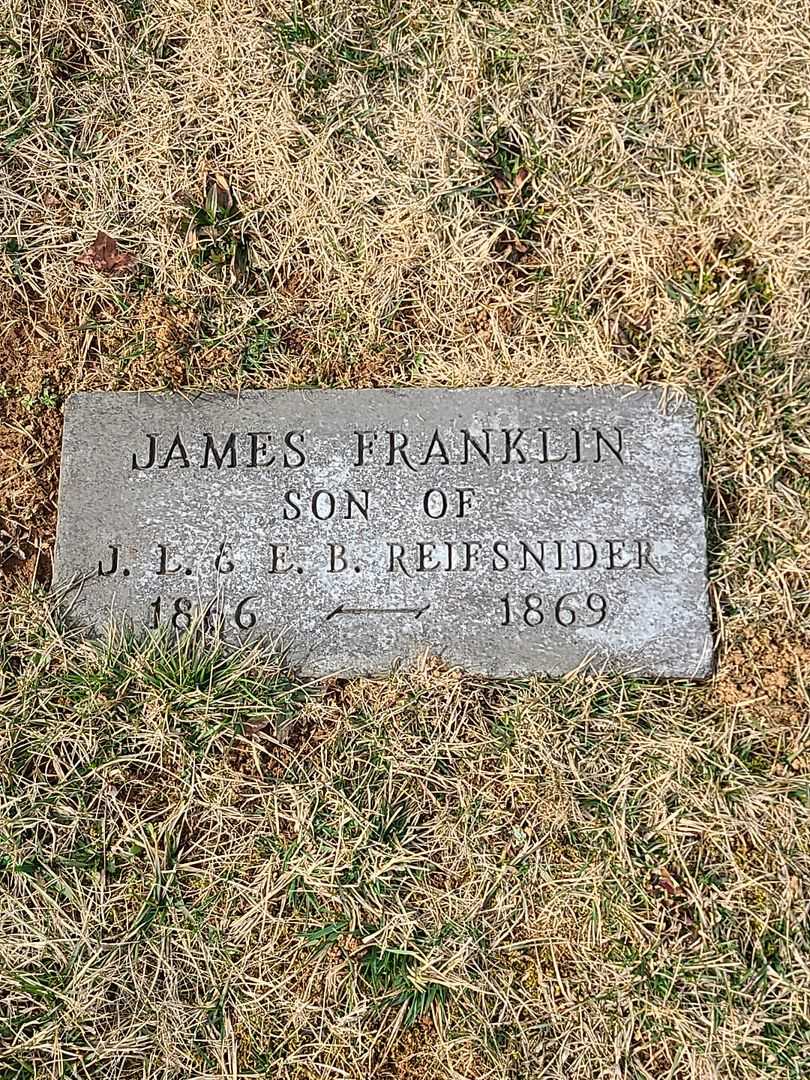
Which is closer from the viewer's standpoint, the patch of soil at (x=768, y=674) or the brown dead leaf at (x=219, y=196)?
the patch of soil at (x=768, y=674)

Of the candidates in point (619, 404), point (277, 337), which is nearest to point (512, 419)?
point (619, 404)

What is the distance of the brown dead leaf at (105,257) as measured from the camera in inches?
108

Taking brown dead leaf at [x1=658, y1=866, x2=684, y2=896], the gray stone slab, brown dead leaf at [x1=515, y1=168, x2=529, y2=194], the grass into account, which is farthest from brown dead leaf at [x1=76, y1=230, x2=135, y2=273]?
brown dead leaf at [x1=658, y1=866, x2=684, y2=896]

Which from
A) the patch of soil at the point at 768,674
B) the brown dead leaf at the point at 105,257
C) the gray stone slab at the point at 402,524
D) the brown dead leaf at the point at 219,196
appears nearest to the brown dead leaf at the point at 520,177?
the gray stone slab at the point at 402,524

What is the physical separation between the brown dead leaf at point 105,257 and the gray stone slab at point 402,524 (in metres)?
0.47

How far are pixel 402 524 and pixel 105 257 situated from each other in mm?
1275

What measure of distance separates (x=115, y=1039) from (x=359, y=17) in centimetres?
308

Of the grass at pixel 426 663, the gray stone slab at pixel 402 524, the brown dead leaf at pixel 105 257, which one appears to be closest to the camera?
the grass at pixel 426 663

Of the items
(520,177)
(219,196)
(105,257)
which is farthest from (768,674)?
(105,257)

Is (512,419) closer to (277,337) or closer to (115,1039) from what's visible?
(277,337)

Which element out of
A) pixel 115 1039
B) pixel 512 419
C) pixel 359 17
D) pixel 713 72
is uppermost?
pixel 359 17

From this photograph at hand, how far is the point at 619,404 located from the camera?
256 cm

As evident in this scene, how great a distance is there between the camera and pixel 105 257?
9.05ft

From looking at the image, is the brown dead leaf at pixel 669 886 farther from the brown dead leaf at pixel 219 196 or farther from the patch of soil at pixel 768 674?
the brown dead leaf at pixel 219 196
